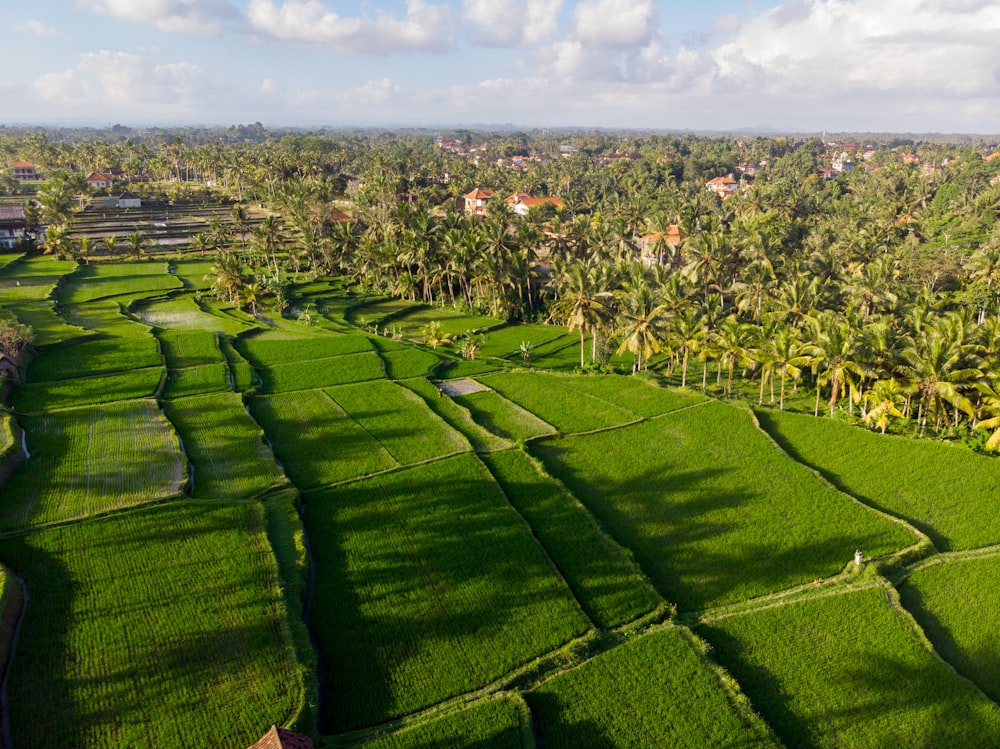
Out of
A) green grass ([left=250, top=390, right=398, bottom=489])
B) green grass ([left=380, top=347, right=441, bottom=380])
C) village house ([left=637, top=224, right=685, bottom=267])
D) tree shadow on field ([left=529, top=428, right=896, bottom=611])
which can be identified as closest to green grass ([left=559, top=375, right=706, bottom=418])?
tree shadow on field ([left=529, top=428, right=896, bottom=611])

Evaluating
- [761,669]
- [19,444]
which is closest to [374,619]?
[761,669]

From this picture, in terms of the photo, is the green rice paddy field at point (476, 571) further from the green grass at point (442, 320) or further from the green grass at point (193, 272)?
the green grass at point (193, 272)

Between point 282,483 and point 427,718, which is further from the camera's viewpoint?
point 282,483

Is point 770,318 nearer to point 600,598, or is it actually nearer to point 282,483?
point 600,598

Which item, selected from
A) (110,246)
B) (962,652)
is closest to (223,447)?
(962,652)

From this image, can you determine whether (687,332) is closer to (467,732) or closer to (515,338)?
(515,338)

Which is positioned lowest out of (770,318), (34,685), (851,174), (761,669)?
(761,669)

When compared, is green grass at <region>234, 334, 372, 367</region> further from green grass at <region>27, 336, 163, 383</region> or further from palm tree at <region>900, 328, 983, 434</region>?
palm tree at <region>900, 328, 983, 434</region>
